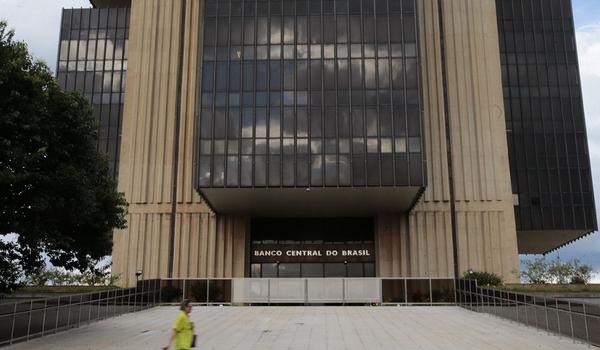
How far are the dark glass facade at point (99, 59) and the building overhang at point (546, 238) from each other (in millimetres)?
39028

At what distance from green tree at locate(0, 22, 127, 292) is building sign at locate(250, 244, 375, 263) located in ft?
79.4

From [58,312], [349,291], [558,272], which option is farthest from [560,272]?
[58,312]

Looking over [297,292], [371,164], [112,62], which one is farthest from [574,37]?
[112,62]

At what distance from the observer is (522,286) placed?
37625 millimetres

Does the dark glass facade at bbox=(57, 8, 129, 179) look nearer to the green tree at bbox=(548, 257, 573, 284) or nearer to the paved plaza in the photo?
the paved plaza

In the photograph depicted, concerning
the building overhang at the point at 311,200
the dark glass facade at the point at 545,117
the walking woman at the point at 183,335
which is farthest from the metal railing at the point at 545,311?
the dark glass facade at the point at 545,117

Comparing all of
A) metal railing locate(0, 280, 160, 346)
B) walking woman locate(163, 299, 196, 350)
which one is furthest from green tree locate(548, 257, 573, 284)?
walking woman locate(163, 299, 196, 350)

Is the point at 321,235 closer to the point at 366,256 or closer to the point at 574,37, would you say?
the point at 366,256

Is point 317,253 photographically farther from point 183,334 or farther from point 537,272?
point 183,334

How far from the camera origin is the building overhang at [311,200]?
37.5 m

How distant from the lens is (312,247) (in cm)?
4544

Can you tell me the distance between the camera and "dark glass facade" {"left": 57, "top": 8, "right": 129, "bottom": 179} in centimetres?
5244

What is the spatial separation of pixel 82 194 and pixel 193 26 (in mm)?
29889

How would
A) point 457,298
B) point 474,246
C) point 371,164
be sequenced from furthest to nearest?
point 474,246
point 371,164
point 457,298
